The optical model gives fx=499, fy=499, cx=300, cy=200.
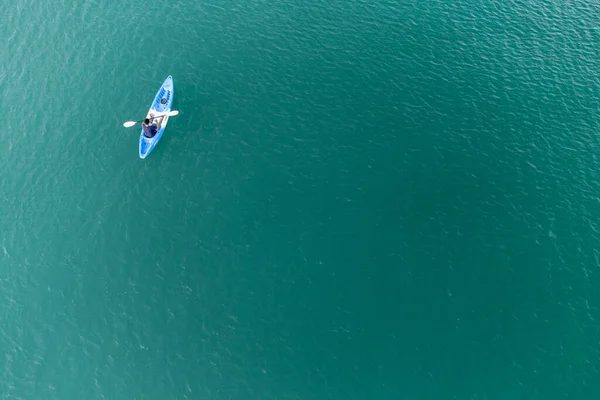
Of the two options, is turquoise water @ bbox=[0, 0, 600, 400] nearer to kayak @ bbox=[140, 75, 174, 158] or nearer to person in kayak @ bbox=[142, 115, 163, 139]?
kayak @ bbox=[140, 75, 174, 158]

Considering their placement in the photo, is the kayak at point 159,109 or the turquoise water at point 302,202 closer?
the turquoise water at point 302,202

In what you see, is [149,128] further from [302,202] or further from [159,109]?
[302,202]

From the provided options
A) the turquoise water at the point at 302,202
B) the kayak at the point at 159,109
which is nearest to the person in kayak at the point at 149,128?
the kayak at the point at 159,109

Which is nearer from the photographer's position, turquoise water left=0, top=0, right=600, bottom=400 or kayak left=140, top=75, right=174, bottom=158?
turquoise water left=0, top=0, right=600, bottom=400

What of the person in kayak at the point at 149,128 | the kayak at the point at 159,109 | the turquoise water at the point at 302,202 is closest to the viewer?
the turquoise water at the point at 302,202

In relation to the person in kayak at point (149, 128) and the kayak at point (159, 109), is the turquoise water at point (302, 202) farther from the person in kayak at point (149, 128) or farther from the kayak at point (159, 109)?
the person in kayak at point (149, 128)

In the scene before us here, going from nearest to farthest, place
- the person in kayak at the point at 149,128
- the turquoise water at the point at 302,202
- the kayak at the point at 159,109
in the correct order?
the turquoise water at the point at 302,202 → the kayak at the point at 159,109 → the person in kayak at the point at 149,128

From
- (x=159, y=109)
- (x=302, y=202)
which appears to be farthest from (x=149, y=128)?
(x=302, y=202)

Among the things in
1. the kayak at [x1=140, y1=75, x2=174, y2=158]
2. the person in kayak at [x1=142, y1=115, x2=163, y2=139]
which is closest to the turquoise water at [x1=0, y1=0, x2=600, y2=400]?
the kayak at [x1=140, y1=75, x2=174, y2=158]
